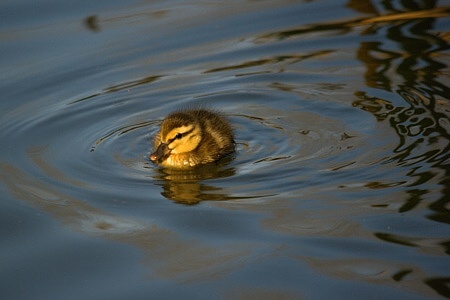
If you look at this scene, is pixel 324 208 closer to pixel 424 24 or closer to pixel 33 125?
pixel 33 125

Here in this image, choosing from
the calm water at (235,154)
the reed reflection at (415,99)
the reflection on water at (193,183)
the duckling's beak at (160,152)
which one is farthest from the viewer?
the duckling's beak at (160,152)

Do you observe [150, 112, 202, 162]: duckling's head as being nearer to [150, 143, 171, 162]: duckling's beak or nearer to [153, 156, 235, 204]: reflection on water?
[150, 143, 171, 162]: duckling's beak

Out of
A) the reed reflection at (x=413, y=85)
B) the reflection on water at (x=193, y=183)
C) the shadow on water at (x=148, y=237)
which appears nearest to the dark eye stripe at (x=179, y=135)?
the reflection on water at (x=193, y=183)

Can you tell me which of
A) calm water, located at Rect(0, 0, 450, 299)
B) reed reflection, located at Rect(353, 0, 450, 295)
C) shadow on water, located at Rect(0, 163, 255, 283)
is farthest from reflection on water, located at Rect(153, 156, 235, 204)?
reed reflection, located at Rect(353, 0, 450, 295)

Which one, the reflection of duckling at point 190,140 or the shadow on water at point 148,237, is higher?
the reflection of duckling at point 190,140

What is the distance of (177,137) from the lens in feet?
20.3

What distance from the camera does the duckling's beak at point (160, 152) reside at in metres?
6.04

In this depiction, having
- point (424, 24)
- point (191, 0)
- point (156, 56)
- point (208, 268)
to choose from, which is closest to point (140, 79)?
point (156, 56)

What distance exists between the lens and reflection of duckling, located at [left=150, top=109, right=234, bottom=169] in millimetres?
6117

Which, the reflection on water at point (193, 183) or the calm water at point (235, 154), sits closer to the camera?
the calm water at point (235, 154)

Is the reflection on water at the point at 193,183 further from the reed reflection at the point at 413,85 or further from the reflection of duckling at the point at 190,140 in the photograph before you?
the reed reflection at the point at 413,85

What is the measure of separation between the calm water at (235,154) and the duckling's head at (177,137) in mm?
160

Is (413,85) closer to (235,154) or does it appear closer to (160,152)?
(235,154)

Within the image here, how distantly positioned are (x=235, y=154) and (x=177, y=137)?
36 centimetres
